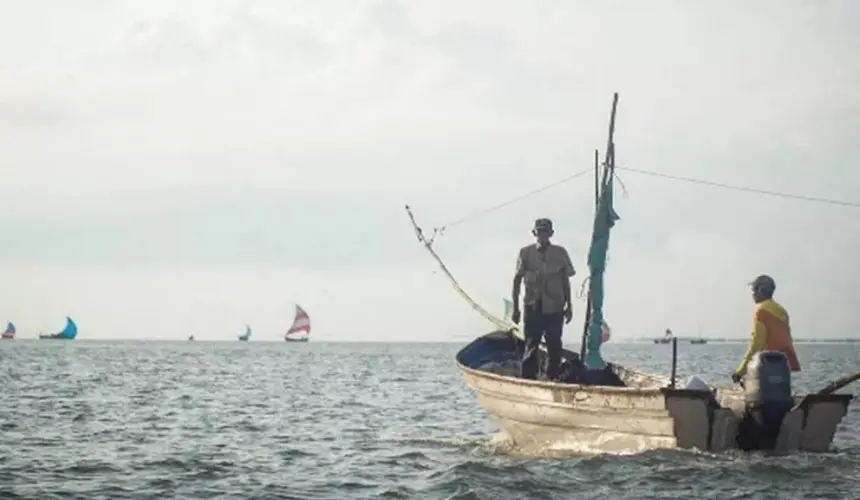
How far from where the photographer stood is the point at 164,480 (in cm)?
1594

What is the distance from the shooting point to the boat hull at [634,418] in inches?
596

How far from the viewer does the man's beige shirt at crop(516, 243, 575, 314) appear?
18.2 metres

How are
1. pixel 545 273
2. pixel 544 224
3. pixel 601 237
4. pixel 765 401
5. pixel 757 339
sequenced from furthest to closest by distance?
pixel 601 237 < pixel 545 273 < pixel 544 224 < pixel 757 339 < pixel 765 401

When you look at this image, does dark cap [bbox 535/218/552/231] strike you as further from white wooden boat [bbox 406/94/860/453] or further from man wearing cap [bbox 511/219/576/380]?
white wooden boat [bbox 406/94/860/453]

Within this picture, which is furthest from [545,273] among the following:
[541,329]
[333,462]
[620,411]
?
[333,462]

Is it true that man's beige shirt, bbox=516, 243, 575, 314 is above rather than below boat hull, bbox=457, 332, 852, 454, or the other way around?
above

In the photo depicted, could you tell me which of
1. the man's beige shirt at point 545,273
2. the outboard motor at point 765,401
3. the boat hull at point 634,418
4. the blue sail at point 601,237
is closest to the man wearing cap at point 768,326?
the outboard motor at point 765,401

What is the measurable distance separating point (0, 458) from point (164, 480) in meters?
4.08

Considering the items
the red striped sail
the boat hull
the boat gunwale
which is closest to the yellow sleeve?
the boat hull

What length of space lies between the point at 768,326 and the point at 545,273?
151 inches

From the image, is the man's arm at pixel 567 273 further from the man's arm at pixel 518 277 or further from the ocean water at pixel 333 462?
the ocean water at pixel 333 462

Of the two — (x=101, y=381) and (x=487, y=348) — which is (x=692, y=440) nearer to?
(x=487, y=348)

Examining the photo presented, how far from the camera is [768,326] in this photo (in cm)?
1584

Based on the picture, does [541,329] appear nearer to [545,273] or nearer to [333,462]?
[545,273]
